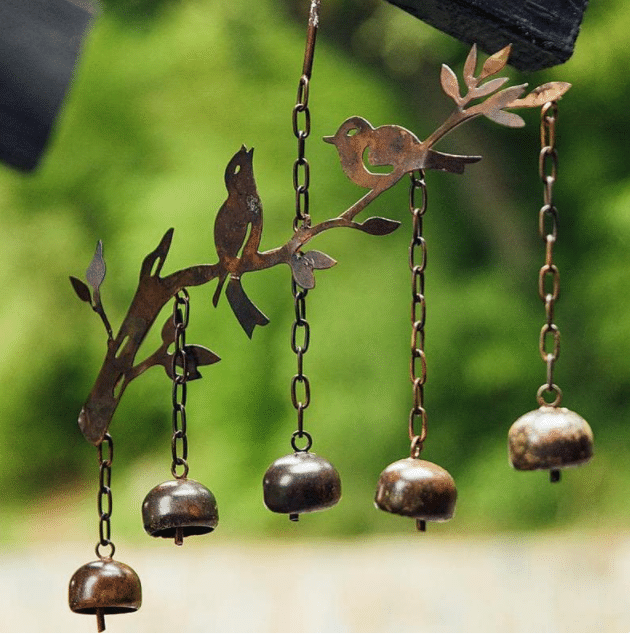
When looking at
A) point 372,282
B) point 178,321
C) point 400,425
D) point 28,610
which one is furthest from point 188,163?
point 178,321

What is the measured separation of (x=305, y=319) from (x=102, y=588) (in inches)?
22.2

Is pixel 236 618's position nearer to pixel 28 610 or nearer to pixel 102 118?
pixel 28 610

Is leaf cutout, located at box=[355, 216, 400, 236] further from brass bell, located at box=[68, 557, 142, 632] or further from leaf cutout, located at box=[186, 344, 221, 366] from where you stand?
brass bell, located at box=[68, 557, 142, 632]

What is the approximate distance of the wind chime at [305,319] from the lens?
1604 millimetres

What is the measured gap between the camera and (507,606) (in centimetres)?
410

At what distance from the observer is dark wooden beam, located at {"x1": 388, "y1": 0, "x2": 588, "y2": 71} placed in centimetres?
167

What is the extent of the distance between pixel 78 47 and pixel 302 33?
12.0 feet

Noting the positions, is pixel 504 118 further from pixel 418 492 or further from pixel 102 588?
pixel 102 588

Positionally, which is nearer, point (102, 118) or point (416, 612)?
point (416, 612)

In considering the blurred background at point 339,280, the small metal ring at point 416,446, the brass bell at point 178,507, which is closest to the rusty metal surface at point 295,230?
the brass bell at point 178,507

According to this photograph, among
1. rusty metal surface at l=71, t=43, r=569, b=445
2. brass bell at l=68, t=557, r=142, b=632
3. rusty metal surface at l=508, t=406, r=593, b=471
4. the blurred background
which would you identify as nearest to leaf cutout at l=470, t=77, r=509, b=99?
rusty metal surface at l=71, t=43, r=569, b=445

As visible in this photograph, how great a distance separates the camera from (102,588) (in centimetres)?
191

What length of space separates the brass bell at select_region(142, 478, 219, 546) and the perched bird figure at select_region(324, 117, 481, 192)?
1.80 feet

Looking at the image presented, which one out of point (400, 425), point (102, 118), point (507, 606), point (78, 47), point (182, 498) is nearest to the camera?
point (182, 498)
